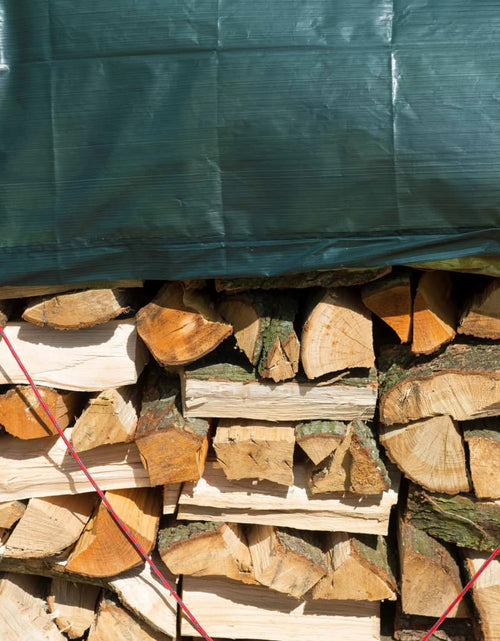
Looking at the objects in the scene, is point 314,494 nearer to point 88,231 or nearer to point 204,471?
point 204,471

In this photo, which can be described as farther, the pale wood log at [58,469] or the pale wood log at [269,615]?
the pale wood log at [269,615]

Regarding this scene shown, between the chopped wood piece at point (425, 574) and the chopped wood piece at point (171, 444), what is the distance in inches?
29.9

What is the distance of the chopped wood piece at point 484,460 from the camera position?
2.14m

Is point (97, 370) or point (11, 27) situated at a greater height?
point (11, 27)

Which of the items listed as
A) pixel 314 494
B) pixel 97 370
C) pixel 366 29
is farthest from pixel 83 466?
pixel 366 29

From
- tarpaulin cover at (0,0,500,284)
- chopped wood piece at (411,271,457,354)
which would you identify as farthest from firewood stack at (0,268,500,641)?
tarpaulin cover at (0,0,500,284)

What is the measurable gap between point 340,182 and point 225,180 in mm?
325

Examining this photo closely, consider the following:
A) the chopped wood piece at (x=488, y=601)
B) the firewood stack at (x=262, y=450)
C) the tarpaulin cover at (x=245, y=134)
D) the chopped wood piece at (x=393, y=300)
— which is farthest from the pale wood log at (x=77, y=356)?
the chopped wood piece at (x=488, y=601)

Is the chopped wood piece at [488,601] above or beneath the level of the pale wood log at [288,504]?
beneath

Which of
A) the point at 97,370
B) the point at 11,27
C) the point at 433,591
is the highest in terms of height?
the point at 11,27

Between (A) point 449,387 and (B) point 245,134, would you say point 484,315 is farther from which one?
(B) point 245,134

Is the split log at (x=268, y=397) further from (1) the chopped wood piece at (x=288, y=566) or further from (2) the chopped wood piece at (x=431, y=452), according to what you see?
(1) the chopped wood piece at (x=288, y=566)

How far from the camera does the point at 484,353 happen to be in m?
2.10

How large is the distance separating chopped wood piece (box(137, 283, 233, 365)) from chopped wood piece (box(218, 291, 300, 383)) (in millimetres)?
66
